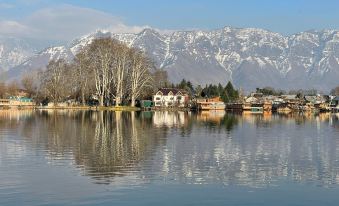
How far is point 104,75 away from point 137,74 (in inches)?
274

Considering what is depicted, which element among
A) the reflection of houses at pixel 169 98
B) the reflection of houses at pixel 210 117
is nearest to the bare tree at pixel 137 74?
the reflection of houses at pixel 169 98

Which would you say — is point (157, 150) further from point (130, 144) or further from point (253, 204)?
point (253, 204)

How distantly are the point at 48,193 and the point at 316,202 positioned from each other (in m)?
9.74

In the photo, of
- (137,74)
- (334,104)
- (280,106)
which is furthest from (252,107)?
(334,104)

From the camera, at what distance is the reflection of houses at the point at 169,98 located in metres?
150

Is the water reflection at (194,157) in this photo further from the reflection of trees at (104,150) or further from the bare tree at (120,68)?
the bare tree at (120,68)

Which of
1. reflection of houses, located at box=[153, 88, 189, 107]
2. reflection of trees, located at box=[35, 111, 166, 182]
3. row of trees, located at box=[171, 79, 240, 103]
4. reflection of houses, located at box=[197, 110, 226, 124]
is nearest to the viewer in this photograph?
reflection of trees, located at box=[35, 111, 166, 182]

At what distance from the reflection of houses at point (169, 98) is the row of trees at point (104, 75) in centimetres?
628

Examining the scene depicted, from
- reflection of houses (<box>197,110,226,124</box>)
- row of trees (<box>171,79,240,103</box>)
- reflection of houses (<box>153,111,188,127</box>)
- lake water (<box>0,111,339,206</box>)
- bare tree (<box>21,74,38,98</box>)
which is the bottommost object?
lake water (<box>0,111,339,206</box>)

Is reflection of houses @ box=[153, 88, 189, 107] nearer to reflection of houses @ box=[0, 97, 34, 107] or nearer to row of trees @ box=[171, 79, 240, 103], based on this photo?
row of trees @ box=[171, 79, 240, 103]

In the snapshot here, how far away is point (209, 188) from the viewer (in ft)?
76.8

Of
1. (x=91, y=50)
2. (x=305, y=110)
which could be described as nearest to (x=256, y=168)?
(x=91, y=50)

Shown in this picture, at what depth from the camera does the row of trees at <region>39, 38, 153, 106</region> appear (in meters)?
130

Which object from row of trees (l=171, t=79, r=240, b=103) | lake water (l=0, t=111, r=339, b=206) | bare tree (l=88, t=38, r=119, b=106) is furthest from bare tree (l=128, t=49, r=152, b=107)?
lake water (l=0, t=111, r=339, b=206)
